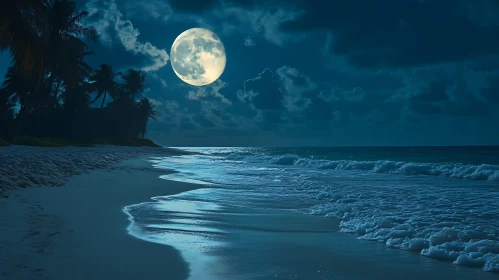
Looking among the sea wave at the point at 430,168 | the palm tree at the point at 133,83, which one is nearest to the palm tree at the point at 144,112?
the palm tree at the point at 133,83

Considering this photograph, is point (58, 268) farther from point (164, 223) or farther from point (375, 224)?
point (375, 224)

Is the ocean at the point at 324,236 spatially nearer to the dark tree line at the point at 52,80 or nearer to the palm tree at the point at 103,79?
the dark tree line at the point at 52,80

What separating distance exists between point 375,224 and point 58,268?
464 centimetres

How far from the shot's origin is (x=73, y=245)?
3.86 m

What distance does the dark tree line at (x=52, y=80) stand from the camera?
1373 centimetres

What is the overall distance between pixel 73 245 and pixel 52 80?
3276cm

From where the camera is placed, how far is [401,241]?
190 inches

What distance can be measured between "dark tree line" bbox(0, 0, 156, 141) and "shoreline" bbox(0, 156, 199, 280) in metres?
9.69

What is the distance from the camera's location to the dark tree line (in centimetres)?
1373

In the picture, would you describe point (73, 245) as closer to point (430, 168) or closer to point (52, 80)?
point (430, 168)

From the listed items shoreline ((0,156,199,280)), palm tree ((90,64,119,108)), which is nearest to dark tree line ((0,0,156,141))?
palm tree ((90,64,119,108))

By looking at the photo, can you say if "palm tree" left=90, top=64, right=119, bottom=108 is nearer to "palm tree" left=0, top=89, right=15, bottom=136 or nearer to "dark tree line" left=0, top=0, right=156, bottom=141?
"dark tree line" left=0, top=0, right=156, bottom=141

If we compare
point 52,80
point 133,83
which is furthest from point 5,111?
point 133,83

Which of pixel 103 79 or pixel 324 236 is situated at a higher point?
pixel 103 79
